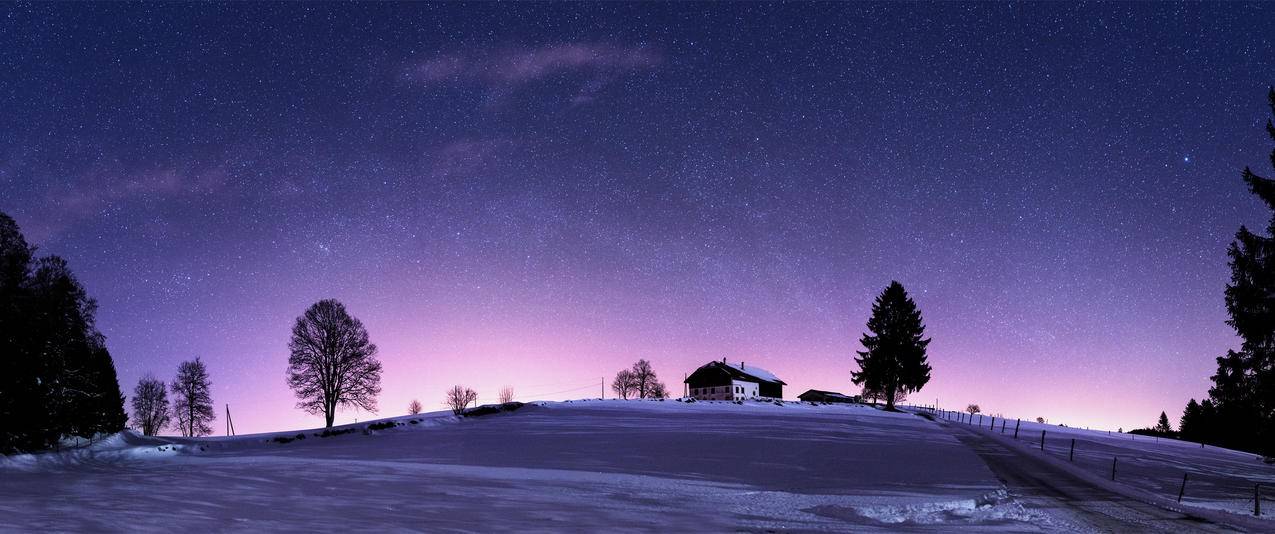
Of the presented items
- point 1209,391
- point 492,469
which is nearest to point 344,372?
point 492,469

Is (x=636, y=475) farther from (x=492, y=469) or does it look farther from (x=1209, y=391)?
(x=1209, y=391)

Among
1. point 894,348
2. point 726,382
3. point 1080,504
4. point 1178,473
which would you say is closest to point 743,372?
point 726,382

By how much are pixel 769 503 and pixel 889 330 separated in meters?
66.8

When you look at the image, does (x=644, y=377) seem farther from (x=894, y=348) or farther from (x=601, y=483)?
(x=601, y=483)

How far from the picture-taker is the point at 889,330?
78000 millimetres

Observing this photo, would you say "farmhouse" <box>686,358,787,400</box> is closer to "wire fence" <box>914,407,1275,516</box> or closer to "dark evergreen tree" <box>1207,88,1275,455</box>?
"wire fence" <box>914,407,1275,516</box>

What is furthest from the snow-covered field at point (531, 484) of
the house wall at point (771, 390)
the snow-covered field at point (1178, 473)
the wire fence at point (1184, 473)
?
the house wall at point (771, 390)

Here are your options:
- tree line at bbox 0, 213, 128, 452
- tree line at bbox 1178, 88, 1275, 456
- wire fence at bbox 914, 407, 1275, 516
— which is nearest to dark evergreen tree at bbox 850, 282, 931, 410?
wire fence at bbox 914, 407, 1275, 516

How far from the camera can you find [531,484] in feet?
61.5

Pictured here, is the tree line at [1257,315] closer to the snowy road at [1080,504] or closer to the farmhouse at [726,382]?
the snowy road at [1080,504]

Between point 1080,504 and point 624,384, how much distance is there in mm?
114092

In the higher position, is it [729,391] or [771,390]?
[729,391]

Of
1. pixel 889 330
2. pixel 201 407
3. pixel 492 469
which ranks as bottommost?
pixel 201 407

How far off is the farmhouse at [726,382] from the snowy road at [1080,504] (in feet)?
269
